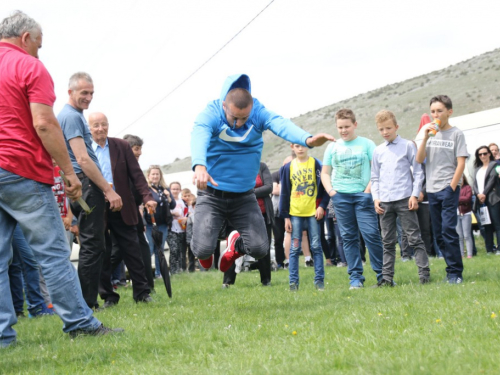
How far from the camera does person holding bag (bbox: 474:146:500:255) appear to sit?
11914 millimetres

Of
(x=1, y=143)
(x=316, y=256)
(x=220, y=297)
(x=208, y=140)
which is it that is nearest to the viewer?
(x=1, y=143)

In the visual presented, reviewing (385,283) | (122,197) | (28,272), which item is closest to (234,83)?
(122,197)

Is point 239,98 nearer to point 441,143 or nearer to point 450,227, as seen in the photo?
point 441,143

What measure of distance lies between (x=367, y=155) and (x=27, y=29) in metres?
4.62

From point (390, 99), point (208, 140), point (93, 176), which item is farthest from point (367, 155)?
point (390, 99)

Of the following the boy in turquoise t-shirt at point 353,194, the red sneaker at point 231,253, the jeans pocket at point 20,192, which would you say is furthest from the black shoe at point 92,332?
the boy in turquoise t-shirt at point 353,194

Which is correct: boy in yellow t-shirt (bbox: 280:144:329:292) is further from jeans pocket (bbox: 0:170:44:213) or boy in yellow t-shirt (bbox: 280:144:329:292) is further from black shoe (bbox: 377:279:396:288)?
jeans pocket (bbox: 0:170:44:213)

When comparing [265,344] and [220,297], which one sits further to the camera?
[220,297]

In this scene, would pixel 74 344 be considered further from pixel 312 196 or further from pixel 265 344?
pixel 312 196

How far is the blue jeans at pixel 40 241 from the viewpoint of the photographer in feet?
15.2

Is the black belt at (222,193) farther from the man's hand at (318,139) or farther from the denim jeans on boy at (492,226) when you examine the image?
the denim jeans on boy at (492,226)

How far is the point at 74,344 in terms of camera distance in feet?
15.3

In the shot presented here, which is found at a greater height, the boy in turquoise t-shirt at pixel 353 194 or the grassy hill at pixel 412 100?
the grassy hill at pixel 412 100

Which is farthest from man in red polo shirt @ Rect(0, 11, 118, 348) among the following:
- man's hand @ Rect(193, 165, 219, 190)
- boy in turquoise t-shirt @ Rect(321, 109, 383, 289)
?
boy in turquoise t-shirt @ Rect(321, 109, 383, 289)
